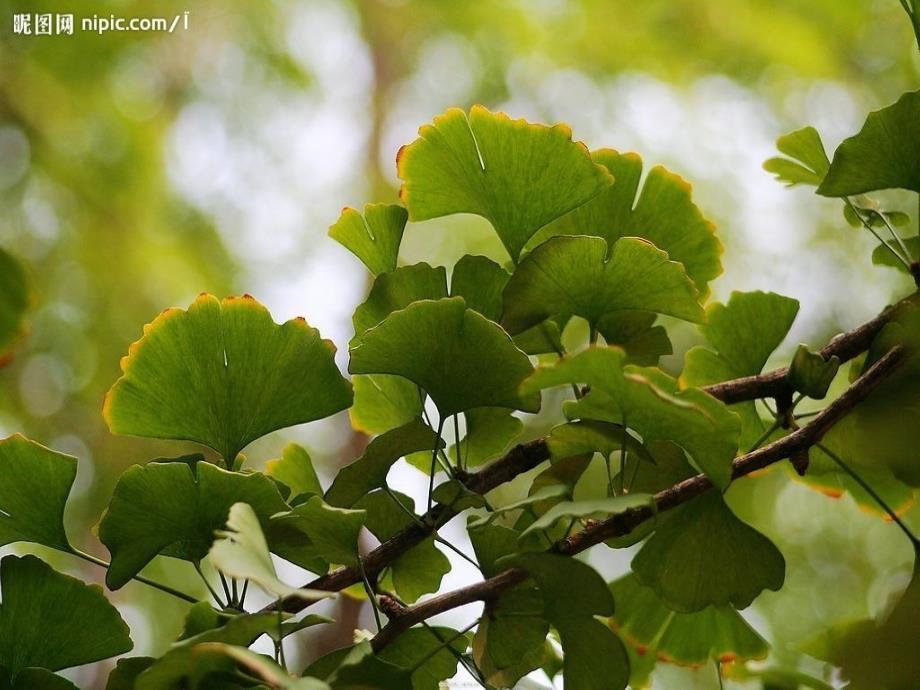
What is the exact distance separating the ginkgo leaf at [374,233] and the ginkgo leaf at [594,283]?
44 mm

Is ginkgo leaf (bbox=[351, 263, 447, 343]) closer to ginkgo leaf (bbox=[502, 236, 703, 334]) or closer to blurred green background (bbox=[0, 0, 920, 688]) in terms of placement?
ginkgo leaf (bbox=[502, 236, 703, 334])

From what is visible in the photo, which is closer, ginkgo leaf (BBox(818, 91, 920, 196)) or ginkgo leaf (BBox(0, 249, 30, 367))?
ginkgo leaf (BBox(818, 91, 920, 196))

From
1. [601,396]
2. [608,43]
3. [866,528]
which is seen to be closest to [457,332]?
[601,396]

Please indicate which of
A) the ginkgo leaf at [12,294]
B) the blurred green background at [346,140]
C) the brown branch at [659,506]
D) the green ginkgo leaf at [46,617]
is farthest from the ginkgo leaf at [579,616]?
the blurred green background at [346,140]

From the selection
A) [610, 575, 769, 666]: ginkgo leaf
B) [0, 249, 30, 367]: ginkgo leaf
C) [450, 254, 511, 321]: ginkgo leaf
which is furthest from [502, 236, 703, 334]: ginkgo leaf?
[0, 249, 30, 367]: ginkgo leaf

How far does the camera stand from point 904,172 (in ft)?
0.88

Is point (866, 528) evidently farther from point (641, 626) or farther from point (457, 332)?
point (457, 332)

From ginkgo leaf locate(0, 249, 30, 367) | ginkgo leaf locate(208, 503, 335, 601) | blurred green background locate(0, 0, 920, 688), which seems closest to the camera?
ginkgo leaf locate(208, 503, 335, 601)

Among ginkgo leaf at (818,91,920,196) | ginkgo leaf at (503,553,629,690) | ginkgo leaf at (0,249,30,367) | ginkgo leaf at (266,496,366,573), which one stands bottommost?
ginkgo leaf at (503,553,629,690)

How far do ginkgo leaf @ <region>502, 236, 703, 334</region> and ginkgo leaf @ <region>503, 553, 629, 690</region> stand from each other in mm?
71

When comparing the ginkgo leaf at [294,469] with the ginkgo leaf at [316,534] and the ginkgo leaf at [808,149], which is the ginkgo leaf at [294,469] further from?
the ginkgo leaf at [808,149]

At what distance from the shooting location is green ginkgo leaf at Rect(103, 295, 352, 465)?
0.77 feet

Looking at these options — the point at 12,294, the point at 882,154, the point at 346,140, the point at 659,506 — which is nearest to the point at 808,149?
the point at 882,154

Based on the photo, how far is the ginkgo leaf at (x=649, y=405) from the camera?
19 cm
